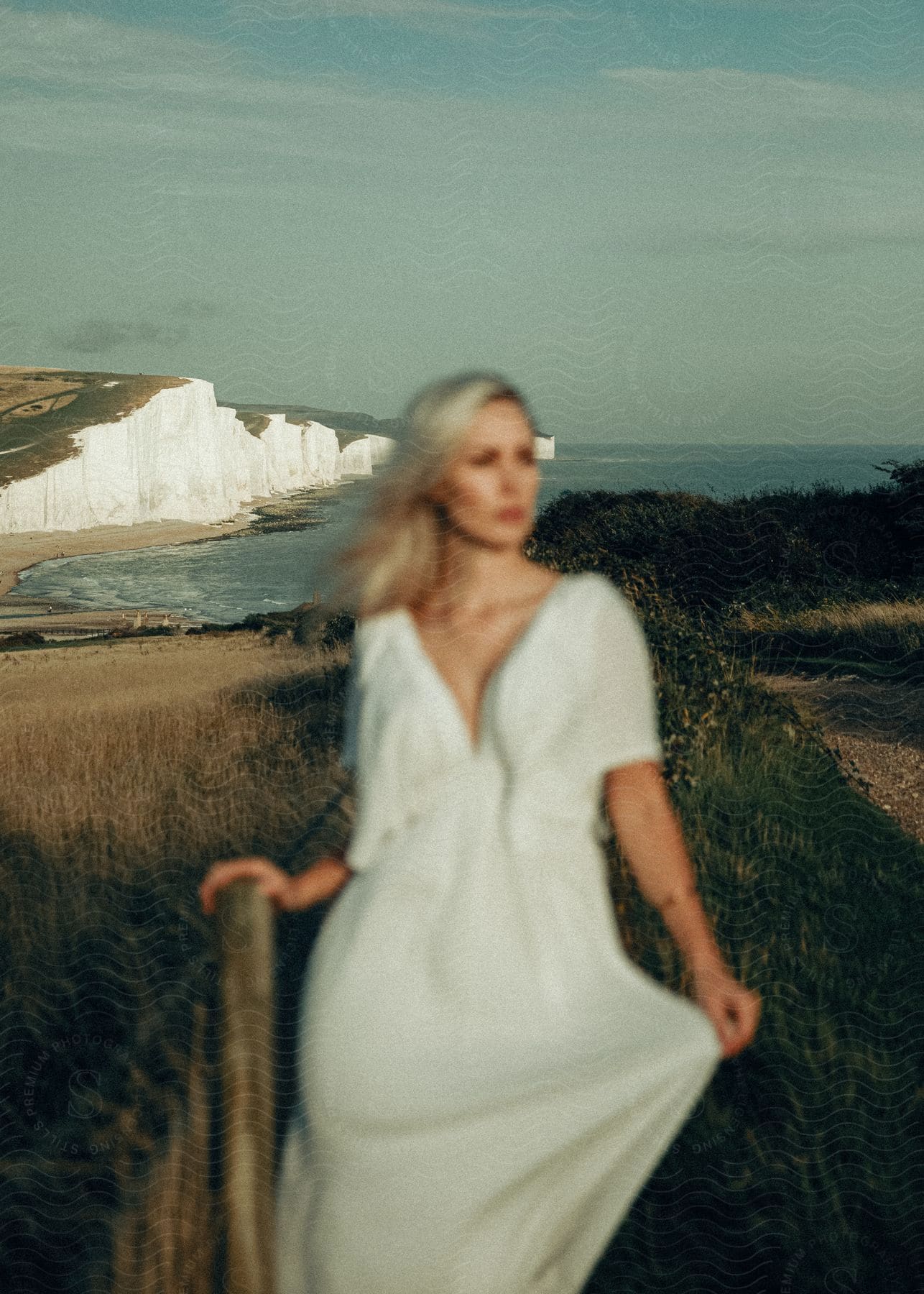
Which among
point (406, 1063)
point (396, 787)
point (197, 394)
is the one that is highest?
point (197, 394)

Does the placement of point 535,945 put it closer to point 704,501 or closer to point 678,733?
point 678,733

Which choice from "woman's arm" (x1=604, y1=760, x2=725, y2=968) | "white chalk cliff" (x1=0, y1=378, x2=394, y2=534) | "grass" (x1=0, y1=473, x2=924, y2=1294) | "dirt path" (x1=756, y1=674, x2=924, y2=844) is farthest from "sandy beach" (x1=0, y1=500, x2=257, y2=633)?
"woman's arm" (x1=604, y1=760, x2=725, y2=968)

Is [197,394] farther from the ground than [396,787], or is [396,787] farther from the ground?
[197,394]

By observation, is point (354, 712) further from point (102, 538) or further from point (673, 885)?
point (102, 538)

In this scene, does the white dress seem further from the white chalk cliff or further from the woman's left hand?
the white chalk cliff

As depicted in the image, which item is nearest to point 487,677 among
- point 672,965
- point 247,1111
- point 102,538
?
point 247,1111

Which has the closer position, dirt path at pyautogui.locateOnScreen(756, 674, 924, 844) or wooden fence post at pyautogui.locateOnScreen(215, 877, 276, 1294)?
wooden fence post at pyautogui.locateOnScreen(215, 877, 276, 1294)

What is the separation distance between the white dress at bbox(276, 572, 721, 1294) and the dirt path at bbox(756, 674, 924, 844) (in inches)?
116

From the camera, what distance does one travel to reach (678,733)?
370 cm

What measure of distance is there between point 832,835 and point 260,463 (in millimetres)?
25389

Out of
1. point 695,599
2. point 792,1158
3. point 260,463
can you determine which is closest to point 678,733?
point 695,599

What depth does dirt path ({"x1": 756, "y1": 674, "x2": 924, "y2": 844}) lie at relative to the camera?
461cm

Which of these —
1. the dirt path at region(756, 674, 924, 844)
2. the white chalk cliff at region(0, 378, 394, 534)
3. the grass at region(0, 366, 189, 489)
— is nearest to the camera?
the grass at region(0, 366, 189, 489)

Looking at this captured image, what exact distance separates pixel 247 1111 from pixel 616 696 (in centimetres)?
64
